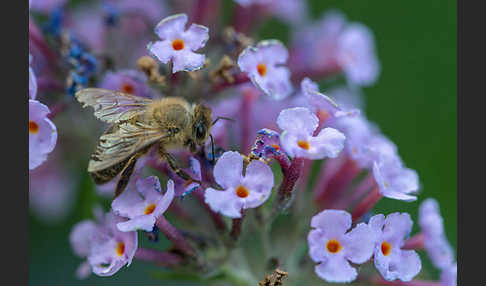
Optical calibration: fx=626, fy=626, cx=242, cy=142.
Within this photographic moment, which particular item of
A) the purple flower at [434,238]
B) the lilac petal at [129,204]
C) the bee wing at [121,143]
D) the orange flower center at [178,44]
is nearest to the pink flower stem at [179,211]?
the lilac petal at [129,204]

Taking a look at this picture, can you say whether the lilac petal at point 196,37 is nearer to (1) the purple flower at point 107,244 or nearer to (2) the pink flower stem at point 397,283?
(1) the purple flower at point 107,244

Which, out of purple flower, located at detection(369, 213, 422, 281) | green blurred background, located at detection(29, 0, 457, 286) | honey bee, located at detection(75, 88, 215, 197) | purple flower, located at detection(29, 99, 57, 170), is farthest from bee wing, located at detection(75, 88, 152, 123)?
green blurred background, located at detection(29, 0, 457, 286)

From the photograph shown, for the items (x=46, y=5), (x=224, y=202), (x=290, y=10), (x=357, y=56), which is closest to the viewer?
(x=224, y=202)

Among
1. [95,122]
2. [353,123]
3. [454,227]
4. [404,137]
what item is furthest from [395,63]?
[95,122]

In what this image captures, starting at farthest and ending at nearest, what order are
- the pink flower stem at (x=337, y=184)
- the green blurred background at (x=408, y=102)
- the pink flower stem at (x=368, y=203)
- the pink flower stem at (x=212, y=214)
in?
1. the green blurred background at (x=408, y=102)
2. the pink flower stem at (x=337, y=184)
3. the pink flower stem at (x=368, y=203)
4. the pink flower stem at (x=212, y=214)

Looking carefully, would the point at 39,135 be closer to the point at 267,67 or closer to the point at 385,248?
the point at 267,67

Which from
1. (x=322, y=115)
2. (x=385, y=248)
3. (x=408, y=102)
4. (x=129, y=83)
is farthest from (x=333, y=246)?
(x=408, y=102)
